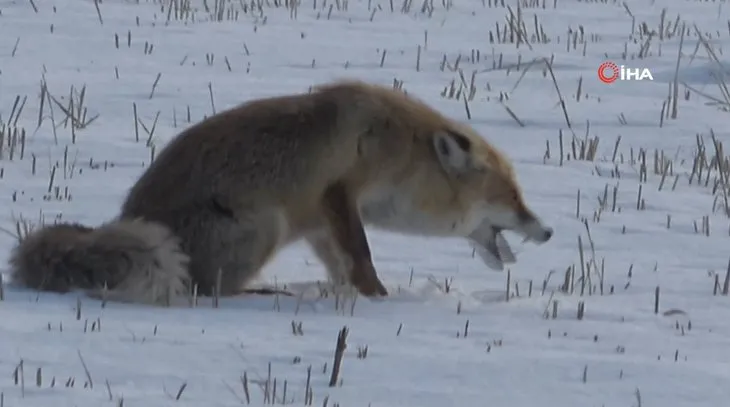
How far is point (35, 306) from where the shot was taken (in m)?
5.83

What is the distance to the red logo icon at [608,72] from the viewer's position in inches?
520

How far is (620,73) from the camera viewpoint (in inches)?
527

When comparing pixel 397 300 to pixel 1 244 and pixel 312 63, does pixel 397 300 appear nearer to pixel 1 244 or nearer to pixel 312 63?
pixel 1 244

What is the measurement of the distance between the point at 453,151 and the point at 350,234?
604 millimetres

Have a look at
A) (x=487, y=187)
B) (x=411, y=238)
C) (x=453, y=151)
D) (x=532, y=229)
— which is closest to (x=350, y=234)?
(x=453, y=151)

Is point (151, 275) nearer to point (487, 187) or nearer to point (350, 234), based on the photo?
point (350, 234)

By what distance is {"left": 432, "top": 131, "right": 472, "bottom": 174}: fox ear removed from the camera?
6.74m

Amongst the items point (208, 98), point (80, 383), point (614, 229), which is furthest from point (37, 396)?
point (208, 98)

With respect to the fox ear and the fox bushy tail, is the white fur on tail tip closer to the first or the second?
the fox bushy tail

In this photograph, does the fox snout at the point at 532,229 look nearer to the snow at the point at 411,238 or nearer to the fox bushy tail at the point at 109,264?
the snow at the point at 411,238

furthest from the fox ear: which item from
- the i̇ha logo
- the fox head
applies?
the i̇ha logo

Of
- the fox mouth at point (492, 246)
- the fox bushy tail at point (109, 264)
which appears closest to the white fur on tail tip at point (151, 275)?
the fox bushy tail at point (109, 264)

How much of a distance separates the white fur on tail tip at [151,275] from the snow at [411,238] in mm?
156

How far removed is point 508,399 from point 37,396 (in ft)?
4.64
